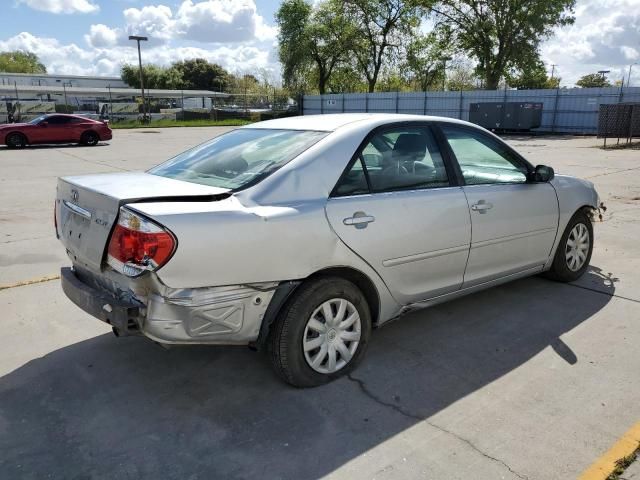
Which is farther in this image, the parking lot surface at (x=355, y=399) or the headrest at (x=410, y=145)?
the headrest at (x=410, y=145)

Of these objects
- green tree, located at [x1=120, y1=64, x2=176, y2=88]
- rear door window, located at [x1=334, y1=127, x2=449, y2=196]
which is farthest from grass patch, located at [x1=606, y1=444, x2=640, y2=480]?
green tree, located at [x1=120, y1=64, x2=176, y2=88]

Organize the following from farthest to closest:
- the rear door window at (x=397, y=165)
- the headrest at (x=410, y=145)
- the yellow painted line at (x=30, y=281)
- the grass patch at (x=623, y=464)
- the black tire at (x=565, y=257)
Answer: the yellow painted line at (x=30, y=281) < the black tire at (x=565, y=257) < the headrest at (x=410, y=145) < the rear door window at (x=397, y=165) < the grass patch at (x=623, y=464)

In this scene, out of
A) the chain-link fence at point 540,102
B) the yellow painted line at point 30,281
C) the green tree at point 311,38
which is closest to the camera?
the yellow painted line at point 30,281

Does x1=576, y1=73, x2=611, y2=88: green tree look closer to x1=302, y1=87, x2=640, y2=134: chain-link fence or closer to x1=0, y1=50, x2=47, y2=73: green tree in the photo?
x1=302, y1=87, x2=640, y2=134: chain-link fence

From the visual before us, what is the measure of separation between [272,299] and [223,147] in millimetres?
1384

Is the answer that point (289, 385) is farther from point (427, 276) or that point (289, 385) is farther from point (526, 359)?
point (526, 359)

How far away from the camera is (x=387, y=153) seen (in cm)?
361

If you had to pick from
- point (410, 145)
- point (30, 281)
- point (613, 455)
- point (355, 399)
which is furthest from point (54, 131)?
point (613, 455)

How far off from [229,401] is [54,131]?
67.1ft

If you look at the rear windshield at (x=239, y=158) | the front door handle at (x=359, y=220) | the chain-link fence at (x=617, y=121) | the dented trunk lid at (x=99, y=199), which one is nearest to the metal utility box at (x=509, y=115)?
the chain-link fence at (x=617, y=121)

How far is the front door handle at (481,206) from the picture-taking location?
12.7 ft

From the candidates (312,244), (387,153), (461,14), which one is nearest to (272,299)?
(312,244)

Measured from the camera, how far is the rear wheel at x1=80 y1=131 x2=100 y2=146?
69.5 feet

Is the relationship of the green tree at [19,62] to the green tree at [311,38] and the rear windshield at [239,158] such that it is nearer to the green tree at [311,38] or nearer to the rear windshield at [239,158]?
the green tree at [311,38]
